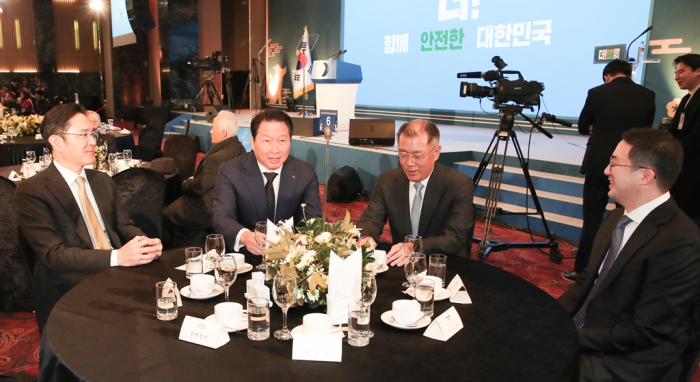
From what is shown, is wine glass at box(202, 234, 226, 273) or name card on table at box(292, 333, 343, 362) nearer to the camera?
name card on table at box(292, 333, 343, 362)

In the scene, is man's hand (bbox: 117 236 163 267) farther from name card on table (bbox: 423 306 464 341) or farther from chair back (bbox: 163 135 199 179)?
chair back (bbox: 163 135 199 179)

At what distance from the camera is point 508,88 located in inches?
177

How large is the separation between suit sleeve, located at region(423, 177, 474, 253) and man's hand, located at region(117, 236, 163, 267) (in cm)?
121

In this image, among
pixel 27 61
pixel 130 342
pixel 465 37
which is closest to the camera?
pixel 130 342

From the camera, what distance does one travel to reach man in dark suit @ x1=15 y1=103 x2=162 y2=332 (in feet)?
7.20

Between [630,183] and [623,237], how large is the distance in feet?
0.68

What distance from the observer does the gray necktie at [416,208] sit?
2812mm

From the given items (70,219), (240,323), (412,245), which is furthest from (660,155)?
(70,219)

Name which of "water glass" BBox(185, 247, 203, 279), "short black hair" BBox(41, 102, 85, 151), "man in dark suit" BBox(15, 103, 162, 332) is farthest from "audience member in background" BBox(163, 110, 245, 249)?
"water glass" BBox(185, 247, 203, 279)

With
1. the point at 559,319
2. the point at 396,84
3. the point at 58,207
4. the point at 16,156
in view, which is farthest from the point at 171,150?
the point at 396,84

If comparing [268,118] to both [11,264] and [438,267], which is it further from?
[11,264]

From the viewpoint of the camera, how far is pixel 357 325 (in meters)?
1.50

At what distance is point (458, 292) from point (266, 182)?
138 centimetres

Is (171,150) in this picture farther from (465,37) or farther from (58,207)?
(465,37)
